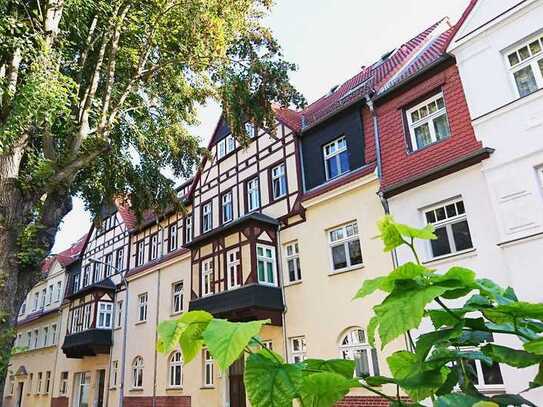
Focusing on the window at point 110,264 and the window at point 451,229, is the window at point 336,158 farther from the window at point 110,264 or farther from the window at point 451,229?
the window at point 110,264

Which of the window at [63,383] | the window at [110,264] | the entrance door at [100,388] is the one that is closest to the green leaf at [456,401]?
the entrance door at [100,388]

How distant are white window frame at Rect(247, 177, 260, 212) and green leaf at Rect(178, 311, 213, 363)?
15.4 metres

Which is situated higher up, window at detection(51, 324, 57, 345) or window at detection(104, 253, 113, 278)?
window at detection(104, 253, 113, 278)

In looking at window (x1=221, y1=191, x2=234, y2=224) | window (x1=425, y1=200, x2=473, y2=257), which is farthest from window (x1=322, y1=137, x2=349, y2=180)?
window (x1=221, y1=191, x2=234, y2=224)

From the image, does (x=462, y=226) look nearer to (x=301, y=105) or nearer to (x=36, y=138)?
(x=301, y=105)

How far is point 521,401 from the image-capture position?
1.01 m

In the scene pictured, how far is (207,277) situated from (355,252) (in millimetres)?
6698

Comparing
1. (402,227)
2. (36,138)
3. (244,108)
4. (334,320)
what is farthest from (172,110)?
(402,227)

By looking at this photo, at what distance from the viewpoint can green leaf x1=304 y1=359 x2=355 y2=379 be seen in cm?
112

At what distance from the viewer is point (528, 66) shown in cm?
979

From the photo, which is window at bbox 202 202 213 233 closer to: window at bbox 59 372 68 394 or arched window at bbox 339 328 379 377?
arched window at bbox 339 328 379 377

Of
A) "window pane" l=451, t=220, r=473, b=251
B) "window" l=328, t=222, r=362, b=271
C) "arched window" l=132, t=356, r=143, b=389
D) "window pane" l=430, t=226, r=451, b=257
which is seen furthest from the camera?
"arched window" l=132, t=356, r=143, b=389

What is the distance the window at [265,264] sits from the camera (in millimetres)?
14602

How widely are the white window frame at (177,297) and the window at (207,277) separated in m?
3.13
